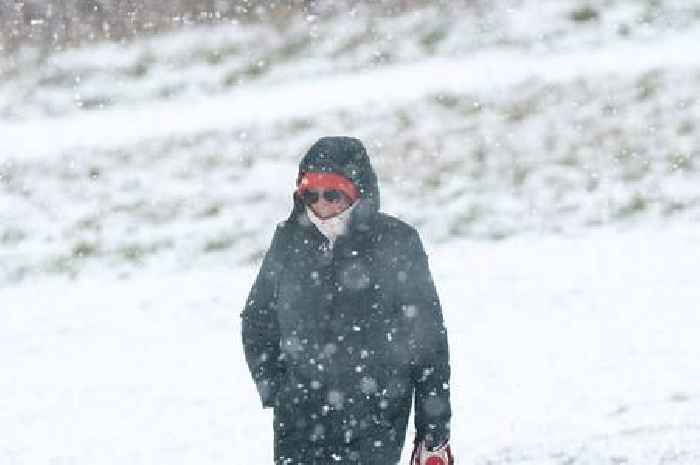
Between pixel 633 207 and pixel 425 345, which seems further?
pixel 633 207

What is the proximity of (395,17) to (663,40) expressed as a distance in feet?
10.3

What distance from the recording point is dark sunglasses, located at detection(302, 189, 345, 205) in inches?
139

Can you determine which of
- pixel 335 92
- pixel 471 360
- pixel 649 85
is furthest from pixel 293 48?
pixel 471 360

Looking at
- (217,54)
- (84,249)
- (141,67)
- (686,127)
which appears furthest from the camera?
(217,54)

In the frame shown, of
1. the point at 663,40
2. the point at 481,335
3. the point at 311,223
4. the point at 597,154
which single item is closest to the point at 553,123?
the point at 597,154

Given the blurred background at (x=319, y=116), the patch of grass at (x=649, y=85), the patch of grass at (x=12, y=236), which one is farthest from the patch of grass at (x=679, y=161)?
the patch of grass at (x=12, y=236)

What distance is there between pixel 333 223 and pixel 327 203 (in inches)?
2.9

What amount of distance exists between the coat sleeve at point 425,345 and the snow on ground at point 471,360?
96.6 inches

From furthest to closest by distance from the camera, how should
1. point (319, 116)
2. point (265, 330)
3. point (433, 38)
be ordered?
point (433, 38), point (319, 116), point (265, 330)

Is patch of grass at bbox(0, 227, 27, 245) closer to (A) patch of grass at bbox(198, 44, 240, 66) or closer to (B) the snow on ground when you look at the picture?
(B) the snow on ground

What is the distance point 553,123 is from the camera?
1153cm

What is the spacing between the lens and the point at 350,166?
3.54 meters

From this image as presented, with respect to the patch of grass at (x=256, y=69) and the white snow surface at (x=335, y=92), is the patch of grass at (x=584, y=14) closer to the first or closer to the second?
the white snow surface at (x=335, y=92)

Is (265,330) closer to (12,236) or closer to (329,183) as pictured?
(329,183)
